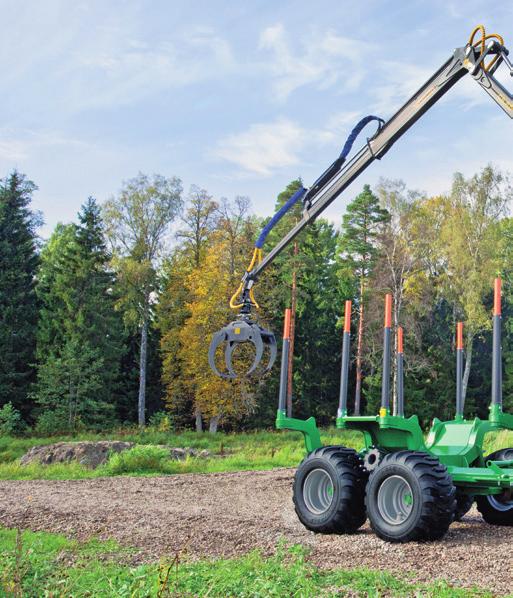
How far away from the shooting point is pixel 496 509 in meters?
8.13

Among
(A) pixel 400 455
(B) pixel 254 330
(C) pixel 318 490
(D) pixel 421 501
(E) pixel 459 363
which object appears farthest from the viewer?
(E) pixel 459 363

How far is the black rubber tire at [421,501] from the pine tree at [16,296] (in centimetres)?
2786

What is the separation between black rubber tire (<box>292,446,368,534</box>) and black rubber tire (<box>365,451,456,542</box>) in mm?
379

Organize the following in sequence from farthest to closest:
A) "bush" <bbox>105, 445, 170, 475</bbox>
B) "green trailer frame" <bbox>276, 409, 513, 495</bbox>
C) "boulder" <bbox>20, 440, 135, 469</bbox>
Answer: "boulder" <bbox>20, 440, 135, 469</bbox> → "bush" <bbox>105, 445, 170, 475</bbox> → "green trailer frame" <bbox>276, 409, 513, 495</bbox>

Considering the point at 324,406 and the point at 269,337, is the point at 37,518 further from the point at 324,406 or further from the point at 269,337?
the point at 324,406

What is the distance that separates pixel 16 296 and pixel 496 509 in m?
29.6

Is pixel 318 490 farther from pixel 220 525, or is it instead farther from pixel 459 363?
pixel 459 363

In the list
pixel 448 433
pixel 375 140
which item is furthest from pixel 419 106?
pixel 448 433

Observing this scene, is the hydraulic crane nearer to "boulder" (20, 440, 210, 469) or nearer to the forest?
"boulder" (20, 440, 210, 469)

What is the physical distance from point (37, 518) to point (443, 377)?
30785 millimetres

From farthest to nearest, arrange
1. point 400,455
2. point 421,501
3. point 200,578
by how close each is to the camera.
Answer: point 400,455, point 421,501, point 200,578

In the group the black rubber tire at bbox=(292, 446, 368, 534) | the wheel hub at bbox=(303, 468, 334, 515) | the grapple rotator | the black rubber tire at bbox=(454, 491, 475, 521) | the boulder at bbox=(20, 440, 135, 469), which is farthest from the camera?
the boulder at bbox=(20, 440, 135, 469)

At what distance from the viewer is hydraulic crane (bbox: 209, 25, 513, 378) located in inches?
286

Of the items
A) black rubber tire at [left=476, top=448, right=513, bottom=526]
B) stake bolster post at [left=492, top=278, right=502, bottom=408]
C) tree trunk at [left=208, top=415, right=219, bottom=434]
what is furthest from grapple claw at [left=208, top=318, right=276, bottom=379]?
tree trunk at [left=208, top=415, right=219, bottom=434]
